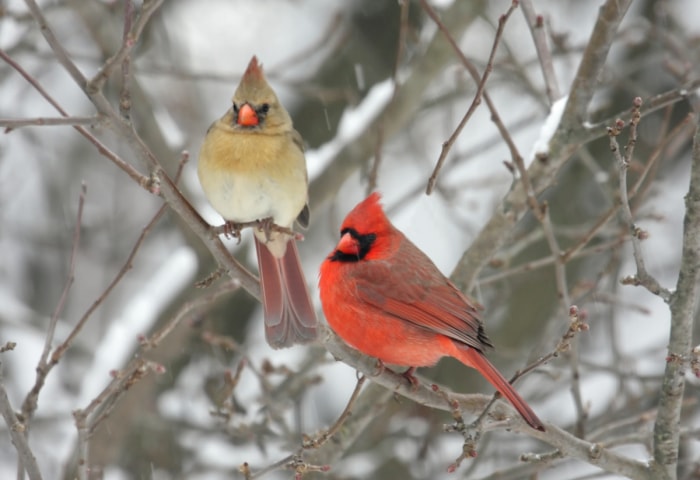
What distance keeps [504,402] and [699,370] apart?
0.59m

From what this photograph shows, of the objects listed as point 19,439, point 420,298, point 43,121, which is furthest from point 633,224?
point 19,439

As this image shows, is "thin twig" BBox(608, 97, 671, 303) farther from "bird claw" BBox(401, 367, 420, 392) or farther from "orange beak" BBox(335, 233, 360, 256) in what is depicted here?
"orange beak" BBox(335, 233, 360, 256)

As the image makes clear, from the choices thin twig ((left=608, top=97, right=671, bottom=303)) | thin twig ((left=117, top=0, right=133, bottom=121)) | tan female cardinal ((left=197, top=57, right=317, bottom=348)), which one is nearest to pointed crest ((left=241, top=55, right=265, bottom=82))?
tan female cardinal ((left=197, top=57, right=317, bottom=348))

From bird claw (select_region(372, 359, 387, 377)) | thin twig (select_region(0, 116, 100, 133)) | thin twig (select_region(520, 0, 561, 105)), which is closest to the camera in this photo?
thin twig (select_region(0, 116, 100, 133))

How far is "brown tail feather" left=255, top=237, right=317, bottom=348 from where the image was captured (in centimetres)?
283

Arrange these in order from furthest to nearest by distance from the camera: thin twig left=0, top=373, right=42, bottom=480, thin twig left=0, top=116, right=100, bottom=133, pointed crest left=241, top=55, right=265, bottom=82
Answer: pointed crest left=241, top=55, right=265, bottom=82
thin twig left=0, top=373, right=42, bottom=480
thin twig left=0, top=116, right=100, bottom=133

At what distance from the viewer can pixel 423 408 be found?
479 cm

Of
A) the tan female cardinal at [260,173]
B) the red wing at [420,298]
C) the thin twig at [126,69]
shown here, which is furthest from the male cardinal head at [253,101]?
the thin twig at [126,69]

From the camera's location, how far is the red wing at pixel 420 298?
316cm

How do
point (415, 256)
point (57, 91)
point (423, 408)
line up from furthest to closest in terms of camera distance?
1. point (57, 91)
2. point (423, 408)
3. point (415, 256)

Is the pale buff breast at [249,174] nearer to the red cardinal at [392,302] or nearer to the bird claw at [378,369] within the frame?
the red cardinal at [392,302]

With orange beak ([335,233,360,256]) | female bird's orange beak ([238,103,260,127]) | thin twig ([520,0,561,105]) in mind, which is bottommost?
orange beak ([335,233,360,256])

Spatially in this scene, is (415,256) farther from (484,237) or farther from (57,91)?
(57,91)

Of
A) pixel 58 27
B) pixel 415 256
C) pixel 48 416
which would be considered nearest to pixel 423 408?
pixel 415 256
